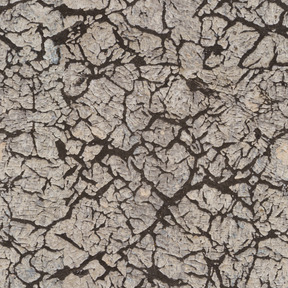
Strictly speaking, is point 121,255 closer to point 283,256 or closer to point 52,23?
point 283,256

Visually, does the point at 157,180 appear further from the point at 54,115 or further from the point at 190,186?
the point at 54,115

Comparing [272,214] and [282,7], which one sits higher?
[282,7]

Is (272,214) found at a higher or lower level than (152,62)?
lower

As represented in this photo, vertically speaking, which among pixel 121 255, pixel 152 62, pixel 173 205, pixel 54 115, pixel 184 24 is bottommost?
pixel 121 255

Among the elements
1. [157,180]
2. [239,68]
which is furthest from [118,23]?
[157,180]

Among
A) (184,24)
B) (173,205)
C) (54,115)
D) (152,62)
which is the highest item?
(184,24)

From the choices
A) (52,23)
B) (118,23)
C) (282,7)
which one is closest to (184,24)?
(118,23)
